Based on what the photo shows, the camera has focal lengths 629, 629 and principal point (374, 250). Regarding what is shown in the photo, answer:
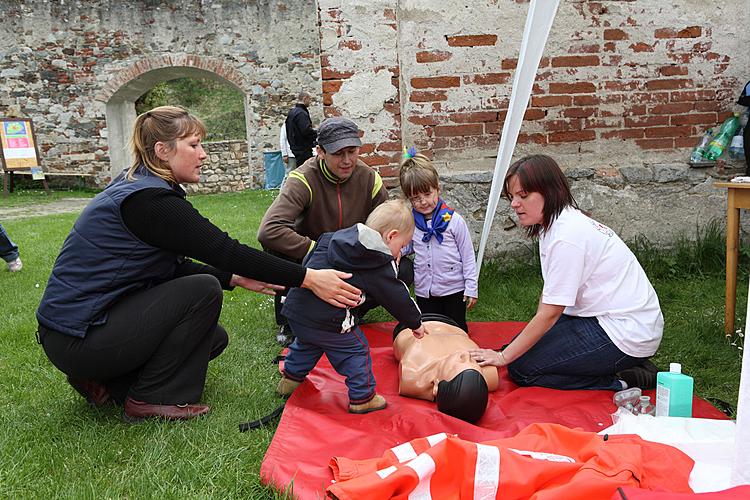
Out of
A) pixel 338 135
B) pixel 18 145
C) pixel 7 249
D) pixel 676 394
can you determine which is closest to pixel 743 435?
pixel 676 394

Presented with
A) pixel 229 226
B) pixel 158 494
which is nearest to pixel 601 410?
pixel 158 494

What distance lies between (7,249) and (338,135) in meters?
3.72

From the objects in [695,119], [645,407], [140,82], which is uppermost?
[140,82]

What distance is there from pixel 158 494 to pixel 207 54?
494 inches

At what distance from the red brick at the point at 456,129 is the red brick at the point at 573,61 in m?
0.74

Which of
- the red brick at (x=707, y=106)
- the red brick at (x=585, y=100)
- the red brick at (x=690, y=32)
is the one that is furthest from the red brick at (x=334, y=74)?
the red brick at (x=707, y=106)

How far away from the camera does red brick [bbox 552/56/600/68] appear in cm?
477

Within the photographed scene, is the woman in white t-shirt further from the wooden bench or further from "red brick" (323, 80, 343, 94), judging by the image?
the wooden bench

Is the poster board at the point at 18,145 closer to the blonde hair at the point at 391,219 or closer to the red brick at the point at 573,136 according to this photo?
the red brick at the point at 573,136

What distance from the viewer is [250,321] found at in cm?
417

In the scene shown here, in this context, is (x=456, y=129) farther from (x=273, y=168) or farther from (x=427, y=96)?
(x=273, y=168)

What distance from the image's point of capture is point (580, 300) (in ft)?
9.78

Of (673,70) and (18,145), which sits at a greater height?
(673,70)

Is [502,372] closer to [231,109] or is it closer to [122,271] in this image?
[122,271]
